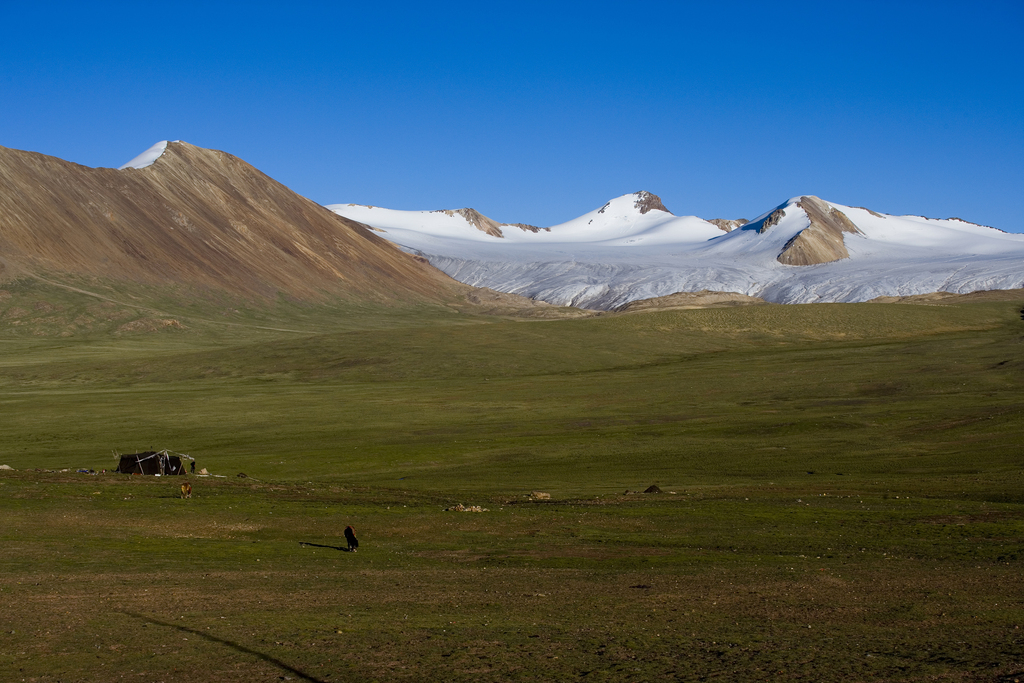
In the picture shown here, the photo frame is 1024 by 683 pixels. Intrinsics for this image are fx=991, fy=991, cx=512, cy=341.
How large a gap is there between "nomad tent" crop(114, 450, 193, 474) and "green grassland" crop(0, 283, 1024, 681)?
240 cm

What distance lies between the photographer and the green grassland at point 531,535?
19.7 m

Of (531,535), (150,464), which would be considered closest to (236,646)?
(531,535)

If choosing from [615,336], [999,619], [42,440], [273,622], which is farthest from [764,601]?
[615,336]

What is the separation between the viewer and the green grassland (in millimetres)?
19688

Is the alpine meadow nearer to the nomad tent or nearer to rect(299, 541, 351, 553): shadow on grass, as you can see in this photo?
rect(299, 541, 351, 553): shadow on grass

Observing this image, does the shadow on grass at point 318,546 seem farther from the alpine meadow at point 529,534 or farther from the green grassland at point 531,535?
the alpine meadow at point 529,534

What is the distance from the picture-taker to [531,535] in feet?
112

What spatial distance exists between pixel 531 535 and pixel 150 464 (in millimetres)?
29981

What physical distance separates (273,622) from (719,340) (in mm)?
129957

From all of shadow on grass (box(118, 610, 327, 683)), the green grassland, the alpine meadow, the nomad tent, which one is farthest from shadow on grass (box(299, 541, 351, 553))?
the nomad tent

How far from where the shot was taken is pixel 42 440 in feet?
232

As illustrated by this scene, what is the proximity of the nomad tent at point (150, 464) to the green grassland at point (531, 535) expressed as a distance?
7.89ft

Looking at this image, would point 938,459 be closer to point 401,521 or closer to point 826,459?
point 826,459

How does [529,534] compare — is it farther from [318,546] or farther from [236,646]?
[236,646]
